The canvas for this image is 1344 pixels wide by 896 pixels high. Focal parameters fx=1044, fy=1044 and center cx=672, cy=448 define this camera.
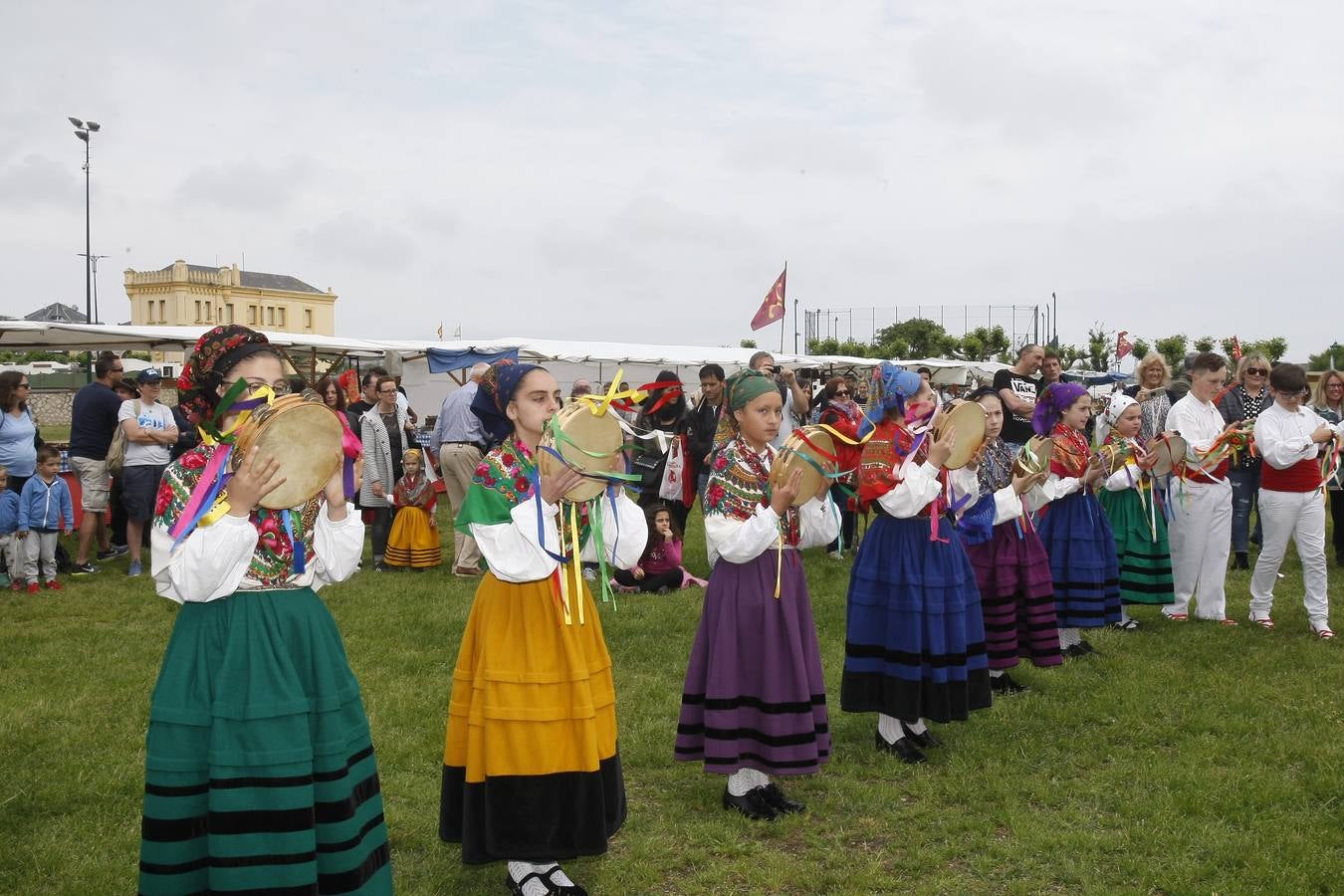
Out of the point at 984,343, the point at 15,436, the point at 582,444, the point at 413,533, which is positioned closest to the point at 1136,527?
the point at 582,444

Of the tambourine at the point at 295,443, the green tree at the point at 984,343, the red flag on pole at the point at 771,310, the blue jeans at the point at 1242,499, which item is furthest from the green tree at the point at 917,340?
the tambourine at the point at 295,443

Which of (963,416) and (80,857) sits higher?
(963,416)

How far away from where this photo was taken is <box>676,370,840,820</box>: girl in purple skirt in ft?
14.4

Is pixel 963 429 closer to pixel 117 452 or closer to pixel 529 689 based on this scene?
pixel 529 689

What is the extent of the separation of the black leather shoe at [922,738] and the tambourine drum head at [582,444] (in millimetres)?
2606

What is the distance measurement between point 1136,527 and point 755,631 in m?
4.63

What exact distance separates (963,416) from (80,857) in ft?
13.9

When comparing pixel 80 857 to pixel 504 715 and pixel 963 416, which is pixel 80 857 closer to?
pixel 504 715

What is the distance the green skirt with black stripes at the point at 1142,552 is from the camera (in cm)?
775

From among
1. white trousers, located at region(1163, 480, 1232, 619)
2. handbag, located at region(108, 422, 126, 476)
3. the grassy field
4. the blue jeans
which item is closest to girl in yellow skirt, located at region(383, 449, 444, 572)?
handbag, located at region(108, 422, 126, 476)

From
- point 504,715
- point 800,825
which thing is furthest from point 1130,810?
point 504,715

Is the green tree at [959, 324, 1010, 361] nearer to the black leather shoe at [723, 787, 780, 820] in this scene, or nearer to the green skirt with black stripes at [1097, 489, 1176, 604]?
the green skirt with black stripes at [1097, 489, 1176, 604]

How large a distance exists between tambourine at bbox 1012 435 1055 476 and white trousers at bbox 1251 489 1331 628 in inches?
91.7

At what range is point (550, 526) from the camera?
3566 millimetres
